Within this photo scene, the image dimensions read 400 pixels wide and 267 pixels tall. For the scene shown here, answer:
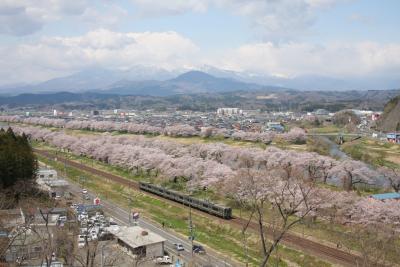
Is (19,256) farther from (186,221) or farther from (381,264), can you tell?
(381,264)

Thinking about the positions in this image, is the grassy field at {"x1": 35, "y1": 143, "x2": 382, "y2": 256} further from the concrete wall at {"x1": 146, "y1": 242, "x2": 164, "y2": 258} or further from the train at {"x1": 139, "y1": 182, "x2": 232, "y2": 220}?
the concrete wall at {"x1": 146, "y1": 242, "x2": 164, "y2": 258}

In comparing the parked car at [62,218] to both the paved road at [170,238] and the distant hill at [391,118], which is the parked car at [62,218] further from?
the distant hill at [391,118]

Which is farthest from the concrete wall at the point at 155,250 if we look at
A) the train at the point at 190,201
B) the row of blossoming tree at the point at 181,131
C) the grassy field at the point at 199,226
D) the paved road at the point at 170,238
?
the row of blossoming tree at the point at 181,131

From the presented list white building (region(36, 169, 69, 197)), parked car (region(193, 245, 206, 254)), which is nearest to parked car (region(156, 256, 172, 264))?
parked car (region(193, 245, 206, 254))

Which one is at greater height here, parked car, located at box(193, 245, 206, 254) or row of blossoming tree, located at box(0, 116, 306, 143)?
row of blossoming tree, located at box(0, 116, 306, 143)

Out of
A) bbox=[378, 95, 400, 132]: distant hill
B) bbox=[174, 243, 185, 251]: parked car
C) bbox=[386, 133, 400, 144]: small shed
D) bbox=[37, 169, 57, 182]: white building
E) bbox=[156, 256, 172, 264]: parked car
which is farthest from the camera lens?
bbox=[378, 95, 400, 132]: distant hill

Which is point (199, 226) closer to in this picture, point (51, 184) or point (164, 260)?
point (164, 260)
